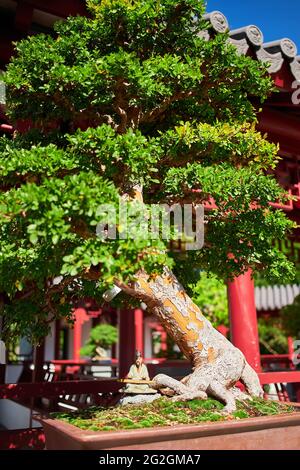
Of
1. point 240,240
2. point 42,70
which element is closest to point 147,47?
point 42,70

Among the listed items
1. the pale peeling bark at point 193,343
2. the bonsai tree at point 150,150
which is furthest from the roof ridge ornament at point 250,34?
the pale peeling bark at point 193,343

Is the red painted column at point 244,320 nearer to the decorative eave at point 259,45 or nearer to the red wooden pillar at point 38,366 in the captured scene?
the decorative eave at point 259,45

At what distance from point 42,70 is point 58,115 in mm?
454

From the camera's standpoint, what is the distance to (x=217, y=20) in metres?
4.77

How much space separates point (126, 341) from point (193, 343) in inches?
208

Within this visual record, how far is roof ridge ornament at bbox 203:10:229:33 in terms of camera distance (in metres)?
4.72

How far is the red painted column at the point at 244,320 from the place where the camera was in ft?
18.9

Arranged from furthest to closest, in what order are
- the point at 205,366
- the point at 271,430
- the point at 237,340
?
the point at 237,340 → the point at 205,366 → the point at 271,430

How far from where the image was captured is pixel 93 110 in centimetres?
385

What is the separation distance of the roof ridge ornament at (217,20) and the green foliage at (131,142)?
37.7 inches

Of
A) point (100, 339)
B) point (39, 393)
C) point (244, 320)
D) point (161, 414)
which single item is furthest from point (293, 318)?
point (161, 414)

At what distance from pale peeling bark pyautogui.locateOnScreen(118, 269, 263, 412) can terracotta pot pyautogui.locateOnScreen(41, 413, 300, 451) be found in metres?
0.52
